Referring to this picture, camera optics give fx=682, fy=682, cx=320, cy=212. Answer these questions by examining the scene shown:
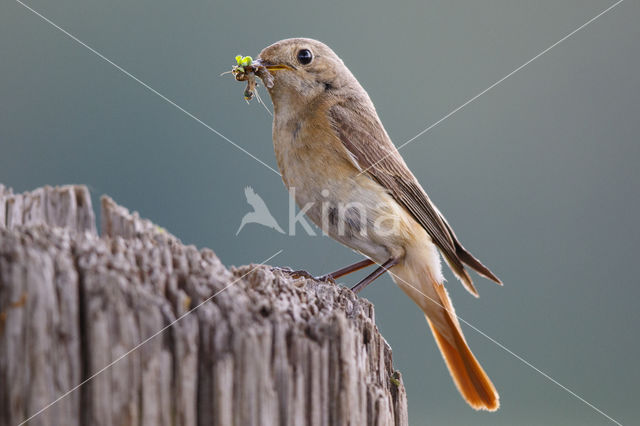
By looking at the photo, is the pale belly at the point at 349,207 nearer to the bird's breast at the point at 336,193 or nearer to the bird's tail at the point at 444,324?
the bird's breast at the point at 336,193

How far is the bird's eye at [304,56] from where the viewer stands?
436 centimetres

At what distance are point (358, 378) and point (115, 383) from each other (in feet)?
1.95

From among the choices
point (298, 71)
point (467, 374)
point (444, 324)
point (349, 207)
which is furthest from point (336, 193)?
point (467, 374)

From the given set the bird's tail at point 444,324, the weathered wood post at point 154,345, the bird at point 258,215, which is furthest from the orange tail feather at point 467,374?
the weathered wood post at point 154,345

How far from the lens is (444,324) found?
13.6ft

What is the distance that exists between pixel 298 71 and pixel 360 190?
3.15 ft

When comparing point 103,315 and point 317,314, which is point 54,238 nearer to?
point 103,315

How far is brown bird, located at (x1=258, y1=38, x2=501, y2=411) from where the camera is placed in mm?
3840

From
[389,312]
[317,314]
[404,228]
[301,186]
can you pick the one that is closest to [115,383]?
[317,314]

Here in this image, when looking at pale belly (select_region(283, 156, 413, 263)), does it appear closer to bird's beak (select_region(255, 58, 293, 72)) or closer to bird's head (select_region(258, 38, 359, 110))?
bird's head (select_region(258, 38, 359, 110))

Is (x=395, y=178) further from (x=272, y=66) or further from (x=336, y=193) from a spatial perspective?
(x=272, y=66)

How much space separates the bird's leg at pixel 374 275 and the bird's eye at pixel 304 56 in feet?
4.54

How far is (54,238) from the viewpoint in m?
1.51

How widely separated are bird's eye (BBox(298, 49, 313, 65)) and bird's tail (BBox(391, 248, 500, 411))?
4.57ft
